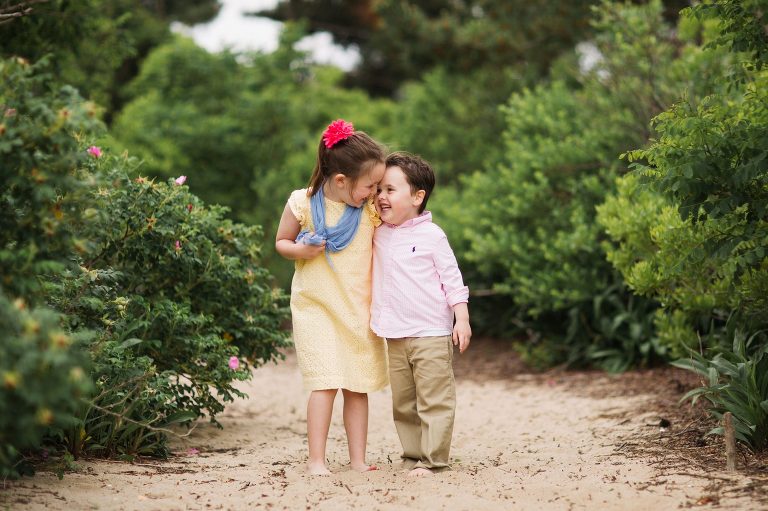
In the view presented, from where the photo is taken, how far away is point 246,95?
552 inches

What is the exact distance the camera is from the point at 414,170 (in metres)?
4.28

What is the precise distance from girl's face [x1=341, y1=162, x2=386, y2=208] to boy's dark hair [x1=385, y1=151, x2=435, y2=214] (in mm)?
102

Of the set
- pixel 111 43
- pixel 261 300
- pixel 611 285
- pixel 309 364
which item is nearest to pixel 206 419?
pixel 261 300

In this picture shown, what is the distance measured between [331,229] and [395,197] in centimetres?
36

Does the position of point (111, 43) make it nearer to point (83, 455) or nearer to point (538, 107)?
point (538, 107)

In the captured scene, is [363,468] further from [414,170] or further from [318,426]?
[414,170]

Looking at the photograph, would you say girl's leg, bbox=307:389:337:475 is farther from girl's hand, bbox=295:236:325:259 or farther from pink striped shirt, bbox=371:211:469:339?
girl's hand, bbox=295:236:325:259

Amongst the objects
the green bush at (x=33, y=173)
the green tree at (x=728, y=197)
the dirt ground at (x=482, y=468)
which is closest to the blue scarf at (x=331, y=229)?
the dirt ground at (x=482, y=468)

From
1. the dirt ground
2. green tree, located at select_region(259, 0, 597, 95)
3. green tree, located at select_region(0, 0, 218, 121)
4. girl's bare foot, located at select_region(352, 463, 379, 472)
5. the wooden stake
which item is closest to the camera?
the dirt ground

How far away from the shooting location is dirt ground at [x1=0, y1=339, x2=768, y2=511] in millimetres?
3578

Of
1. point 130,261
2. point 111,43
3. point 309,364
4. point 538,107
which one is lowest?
point 309,364

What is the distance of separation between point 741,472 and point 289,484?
6.59ft

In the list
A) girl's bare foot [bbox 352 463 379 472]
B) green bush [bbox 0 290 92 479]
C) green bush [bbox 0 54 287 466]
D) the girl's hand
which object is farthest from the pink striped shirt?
green bush [bbox 0 290 92 479]

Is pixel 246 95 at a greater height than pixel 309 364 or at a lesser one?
greater
